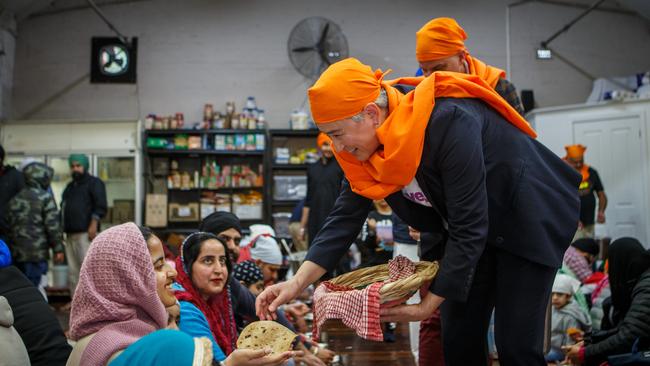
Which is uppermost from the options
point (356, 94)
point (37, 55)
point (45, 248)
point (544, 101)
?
point (37, 55)

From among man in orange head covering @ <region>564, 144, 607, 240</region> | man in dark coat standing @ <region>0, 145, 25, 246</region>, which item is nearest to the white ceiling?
man in orange head covering @ <region>564, 144, 607, 240</region>

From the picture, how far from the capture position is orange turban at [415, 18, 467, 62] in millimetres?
2500

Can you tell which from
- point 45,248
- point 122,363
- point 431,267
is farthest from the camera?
point 45,248

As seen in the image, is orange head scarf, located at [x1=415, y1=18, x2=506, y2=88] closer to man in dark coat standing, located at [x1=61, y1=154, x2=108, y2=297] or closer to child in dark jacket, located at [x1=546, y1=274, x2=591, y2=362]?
child in dark jacket, located at [x1=546, y1=274, x2=591, y2=362]

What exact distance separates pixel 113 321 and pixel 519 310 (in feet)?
3.38

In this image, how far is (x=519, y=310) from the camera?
68.1 inches

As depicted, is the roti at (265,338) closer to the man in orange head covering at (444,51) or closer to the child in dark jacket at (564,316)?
the man in orange head covering at (444,51)

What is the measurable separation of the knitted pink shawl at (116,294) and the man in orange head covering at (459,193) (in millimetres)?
329

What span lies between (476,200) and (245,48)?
340 inches

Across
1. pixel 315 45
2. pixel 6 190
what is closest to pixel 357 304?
pixel 6 190

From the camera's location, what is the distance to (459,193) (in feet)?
5.25

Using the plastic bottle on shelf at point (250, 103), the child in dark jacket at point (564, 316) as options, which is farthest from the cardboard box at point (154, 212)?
the child in dark jacket at point (564, 316)

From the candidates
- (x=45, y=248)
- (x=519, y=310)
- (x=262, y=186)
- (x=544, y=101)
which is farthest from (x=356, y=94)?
(x=544, y=101)

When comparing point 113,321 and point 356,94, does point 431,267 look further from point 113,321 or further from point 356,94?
point 113,321
